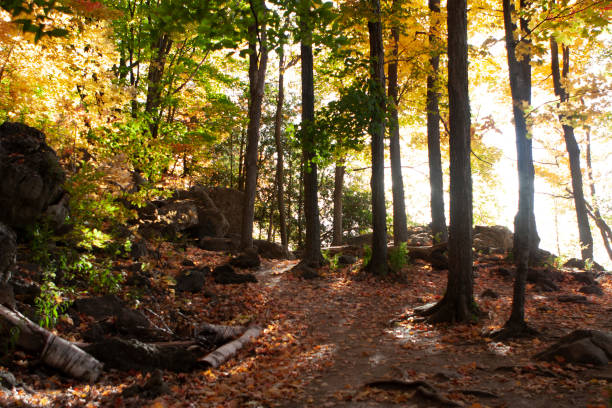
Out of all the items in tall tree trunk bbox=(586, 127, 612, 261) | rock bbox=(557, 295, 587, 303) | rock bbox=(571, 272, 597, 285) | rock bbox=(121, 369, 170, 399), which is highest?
tall tree trunk bbox=(586, 127, 612, 261)

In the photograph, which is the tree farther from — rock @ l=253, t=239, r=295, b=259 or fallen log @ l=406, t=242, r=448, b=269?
rock @ l=253, t=239, r=295, b=259

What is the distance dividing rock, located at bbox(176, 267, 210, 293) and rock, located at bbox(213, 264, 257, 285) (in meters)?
0.73

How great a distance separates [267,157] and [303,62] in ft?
48.0

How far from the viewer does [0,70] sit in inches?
292

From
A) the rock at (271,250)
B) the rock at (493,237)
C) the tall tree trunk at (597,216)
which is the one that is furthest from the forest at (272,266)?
the tall tree trunk at (597,216)

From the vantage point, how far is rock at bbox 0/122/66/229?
6.16m

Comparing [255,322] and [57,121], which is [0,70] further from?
[255,322]

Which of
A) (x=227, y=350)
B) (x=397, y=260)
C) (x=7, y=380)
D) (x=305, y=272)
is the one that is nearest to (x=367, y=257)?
(x=397, y=260)

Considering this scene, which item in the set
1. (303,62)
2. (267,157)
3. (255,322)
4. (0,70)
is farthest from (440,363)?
(267,157)

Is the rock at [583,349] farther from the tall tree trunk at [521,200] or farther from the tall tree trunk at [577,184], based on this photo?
the tall tree trunk at [577,184]

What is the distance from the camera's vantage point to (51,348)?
16.0 ft

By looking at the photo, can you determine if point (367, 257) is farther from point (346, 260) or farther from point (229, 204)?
point (229, 204)

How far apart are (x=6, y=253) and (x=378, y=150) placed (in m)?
8.44

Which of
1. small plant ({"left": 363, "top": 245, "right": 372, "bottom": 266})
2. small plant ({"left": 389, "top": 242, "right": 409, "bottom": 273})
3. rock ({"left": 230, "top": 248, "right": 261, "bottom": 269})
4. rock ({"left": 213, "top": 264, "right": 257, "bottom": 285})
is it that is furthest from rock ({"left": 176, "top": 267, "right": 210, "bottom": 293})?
small plant ({"left": 389, "top": 242, "right": 409, "bottom": 273})
